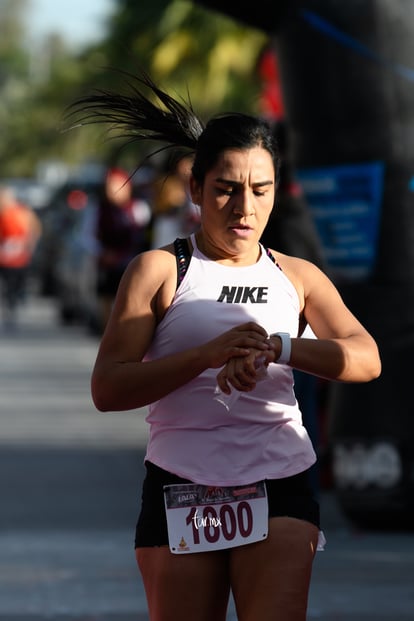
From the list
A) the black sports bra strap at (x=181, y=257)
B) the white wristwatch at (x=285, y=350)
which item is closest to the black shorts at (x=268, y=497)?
the white wristwatch at (x=285, y=350)

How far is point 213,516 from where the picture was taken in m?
4.17

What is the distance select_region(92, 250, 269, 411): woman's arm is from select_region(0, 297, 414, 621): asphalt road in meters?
2.90

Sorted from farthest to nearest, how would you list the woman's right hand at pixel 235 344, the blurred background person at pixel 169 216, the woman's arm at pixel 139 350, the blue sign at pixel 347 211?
the blurred background person at pixel 169 216, the blue sign at pixel 347 211, the woman's arm at pixel 139 350, the woman's right hand at pixel 235 344

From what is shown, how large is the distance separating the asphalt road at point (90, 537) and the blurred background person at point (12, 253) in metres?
10.9

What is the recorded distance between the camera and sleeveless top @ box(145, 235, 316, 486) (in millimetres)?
4148

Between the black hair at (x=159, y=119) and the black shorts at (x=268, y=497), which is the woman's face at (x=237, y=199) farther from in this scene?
the black shorts at (x=268, y=497)

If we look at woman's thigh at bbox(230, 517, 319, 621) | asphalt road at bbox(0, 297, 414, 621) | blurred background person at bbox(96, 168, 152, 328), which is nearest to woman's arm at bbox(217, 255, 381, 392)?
woman's thigh at bbox(230, 517, 319, 621)

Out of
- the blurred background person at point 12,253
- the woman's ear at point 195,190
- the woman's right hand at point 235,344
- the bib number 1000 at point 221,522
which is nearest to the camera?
the woman's right hand at point 235,344

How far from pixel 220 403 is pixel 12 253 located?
23086 millimetres

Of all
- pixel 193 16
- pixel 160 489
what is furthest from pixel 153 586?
pixel 193 16

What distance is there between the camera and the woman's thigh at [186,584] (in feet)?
13.5

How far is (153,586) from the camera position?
418 cm

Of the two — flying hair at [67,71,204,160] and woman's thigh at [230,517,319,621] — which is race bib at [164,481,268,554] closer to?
woman's thigh at [230,517,319,621]

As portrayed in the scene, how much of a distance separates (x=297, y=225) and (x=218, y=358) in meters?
4.60
